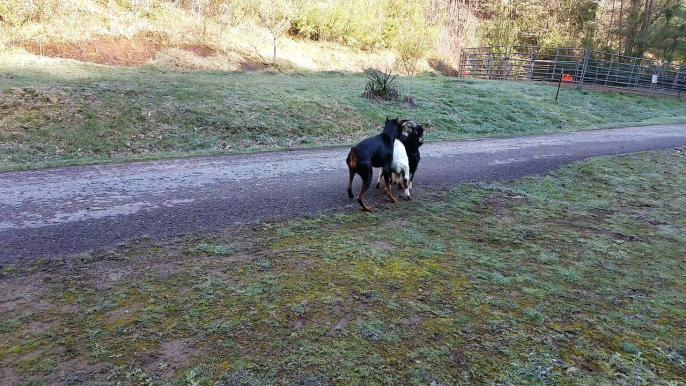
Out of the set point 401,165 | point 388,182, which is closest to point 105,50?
point 401,165

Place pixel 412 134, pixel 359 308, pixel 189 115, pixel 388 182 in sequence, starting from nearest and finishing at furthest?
1. pixel 359 308
2. pixel 388 182
3. pixel 412 134
4. pixel 189 115

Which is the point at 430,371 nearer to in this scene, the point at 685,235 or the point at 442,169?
the point at 685,235

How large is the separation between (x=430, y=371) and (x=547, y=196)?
175 inches

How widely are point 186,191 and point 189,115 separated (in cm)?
476

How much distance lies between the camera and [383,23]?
30.7 metres

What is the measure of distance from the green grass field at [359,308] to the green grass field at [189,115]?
4.66m

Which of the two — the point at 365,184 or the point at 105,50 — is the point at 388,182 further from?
the point at 105,50

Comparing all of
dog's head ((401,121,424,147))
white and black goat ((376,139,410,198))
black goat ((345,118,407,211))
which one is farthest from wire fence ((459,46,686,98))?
black goat ((345,118,407,211))

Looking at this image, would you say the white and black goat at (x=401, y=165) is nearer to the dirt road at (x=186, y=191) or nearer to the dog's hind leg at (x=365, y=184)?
the dirt road at (x=186, y=191)

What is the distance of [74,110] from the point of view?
876 cm

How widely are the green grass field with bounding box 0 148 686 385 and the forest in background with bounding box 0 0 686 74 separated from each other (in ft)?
50.3

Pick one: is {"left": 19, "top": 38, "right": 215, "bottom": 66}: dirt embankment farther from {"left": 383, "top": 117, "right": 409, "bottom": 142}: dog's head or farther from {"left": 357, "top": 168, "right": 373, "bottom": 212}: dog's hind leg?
{"left": 357, "top": 168, "right": 373, "bottom": 212}: dog's hind leg

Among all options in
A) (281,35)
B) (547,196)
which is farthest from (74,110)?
(281,35)

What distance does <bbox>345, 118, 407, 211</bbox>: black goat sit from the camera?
16.2 feet
